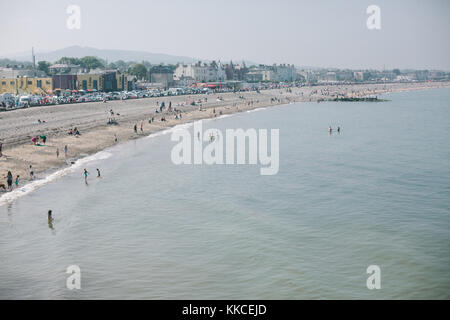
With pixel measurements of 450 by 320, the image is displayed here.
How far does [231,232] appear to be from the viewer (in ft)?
84.4

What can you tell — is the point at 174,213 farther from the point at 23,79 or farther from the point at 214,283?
the point at 23,79

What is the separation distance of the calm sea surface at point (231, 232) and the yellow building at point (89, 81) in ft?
257

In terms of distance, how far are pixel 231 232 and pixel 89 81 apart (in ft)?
337

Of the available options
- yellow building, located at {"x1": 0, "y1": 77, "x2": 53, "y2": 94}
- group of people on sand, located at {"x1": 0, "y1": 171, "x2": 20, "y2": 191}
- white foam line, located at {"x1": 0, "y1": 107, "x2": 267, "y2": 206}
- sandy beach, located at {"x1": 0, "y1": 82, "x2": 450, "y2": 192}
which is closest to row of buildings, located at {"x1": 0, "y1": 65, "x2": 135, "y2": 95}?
yellow building, located at {"x1": 0, "y1": 77, "x2": 53, "y2": 94}

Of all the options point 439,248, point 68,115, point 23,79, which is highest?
point 23,79

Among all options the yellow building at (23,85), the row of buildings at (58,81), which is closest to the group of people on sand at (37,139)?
the row of buildings at (58,81)

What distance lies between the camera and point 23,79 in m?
109

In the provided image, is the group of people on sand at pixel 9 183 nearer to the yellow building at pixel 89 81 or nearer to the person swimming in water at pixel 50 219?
the person swimming in water at pixel 50 219

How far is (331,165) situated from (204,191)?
15.8m

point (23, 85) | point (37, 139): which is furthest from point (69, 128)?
point (23, 85)

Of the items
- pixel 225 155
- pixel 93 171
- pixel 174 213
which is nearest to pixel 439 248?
pixel 174 213

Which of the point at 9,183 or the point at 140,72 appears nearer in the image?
the point at 9,183

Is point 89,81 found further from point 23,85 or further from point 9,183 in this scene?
point 9,183

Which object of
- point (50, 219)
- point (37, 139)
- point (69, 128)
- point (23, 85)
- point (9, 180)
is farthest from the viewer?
point (23, 85)
